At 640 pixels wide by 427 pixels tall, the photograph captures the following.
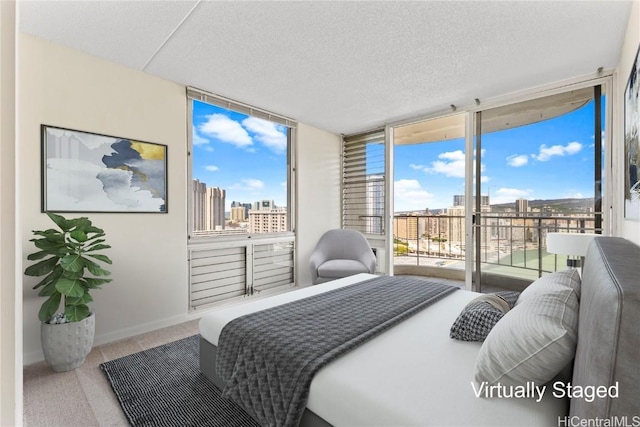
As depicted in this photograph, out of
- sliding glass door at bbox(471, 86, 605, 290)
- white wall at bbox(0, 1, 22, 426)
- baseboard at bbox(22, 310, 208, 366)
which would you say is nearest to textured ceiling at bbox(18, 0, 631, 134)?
sliding glass door at bbox(471, 86, 605, 290)

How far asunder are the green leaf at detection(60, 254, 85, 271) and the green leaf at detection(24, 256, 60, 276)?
122 mm

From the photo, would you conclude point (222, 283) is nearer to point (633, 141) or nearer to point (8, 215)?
point (8, 215)

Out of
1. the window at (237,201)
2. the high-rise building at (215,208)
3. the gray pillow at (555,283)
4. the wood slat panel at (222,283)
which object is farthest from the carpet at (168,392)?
the gray pillow at (555,283)

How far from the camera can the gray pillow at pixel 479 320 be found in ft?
4.69

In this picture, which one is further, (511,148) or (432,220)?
(432,220)

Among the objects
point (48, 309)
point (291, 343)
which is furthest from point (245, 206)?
point (291, 343)

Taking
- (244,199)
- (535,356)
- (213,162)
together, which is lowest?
(535,356)

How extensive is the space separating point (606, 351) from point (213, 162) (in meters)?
3.49

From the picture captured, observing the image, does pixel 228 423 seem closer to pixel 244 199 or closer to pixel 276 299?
pixel 276 299

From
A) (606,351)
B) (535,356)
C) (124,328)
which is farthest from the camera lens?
(124,328)

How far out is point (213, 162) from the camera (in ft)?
11.2

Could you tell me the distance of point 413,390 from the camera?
1079mm

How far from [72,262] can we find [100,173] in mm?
897

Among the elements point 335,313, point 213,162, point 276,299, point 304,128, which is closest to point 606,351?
point 335,313
